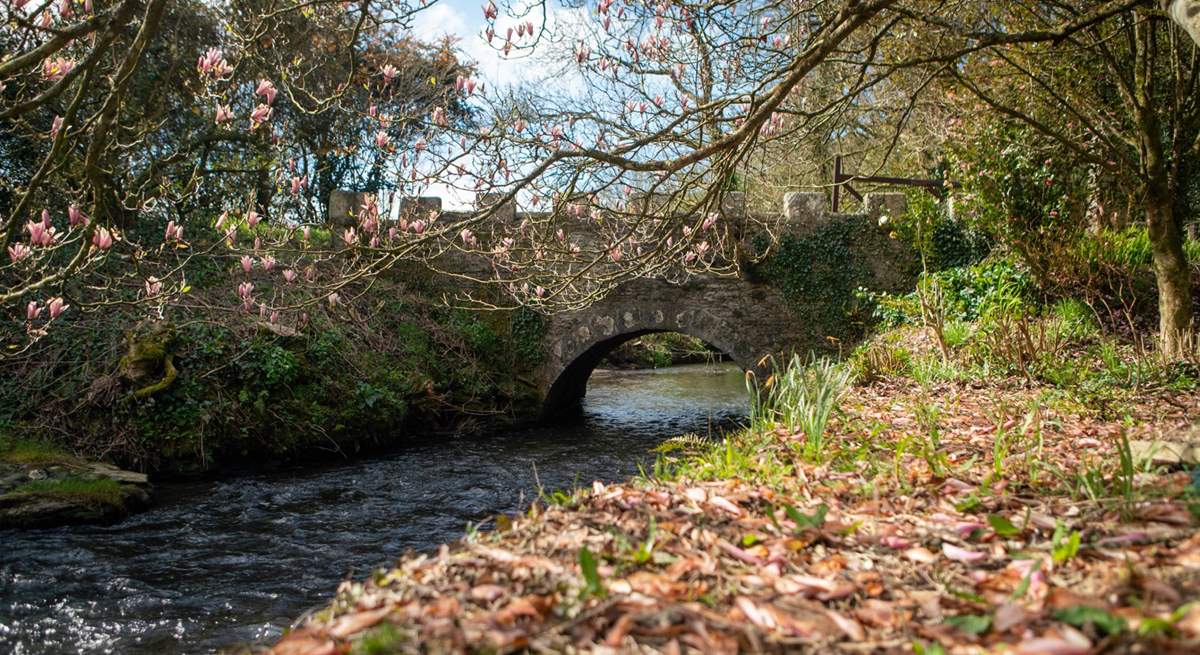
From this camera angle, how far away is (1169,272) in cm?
666

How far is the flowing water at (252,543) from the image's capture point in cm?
452

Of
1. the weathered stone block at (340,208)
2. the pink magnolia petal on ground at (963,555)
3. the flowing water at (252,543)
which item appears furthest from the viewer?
the weathered stone block at (340,208)

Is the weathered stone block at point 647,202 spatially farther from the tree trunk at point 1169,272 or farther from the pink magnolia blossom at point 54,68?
the tree trunk at point 1169,272

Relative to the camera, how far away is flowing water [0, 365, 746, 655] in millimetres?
4516

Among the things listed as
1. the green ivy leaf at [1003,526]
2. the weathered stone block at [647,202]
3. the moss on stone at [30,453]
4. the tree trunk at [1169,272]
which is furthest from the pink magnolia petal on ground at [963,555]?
the moss on stone at [30,453]

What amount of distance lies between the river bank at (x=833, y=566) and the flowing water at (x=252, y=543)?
83 centimetres

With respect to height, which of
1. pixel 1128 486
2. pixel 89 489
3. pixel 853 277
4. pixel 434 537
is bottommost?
pixel 434 537

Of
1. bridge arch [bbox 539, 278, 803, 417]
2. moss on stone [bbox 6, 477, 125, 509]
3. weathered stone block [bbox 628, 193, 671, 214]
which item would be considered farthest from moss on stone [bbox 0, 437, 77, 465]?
bridge arch [bbox 539, 278, 803, 417]

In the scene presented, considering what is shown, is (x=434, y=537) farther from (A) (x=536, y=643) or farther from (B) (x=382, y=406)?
(A) (x=536, y=643)

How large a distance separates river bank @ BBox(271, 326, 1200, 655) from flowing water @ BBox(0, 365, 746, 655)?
829 millimetres

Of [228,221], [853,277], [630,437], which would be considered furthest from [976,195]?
[228,221]

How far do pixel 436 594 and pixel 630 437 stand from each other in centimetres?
880

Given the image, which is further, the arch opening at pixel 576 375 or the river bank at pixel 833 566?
the arch opening at pixel 576 375

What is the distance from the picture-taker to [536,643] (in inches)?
70.4
